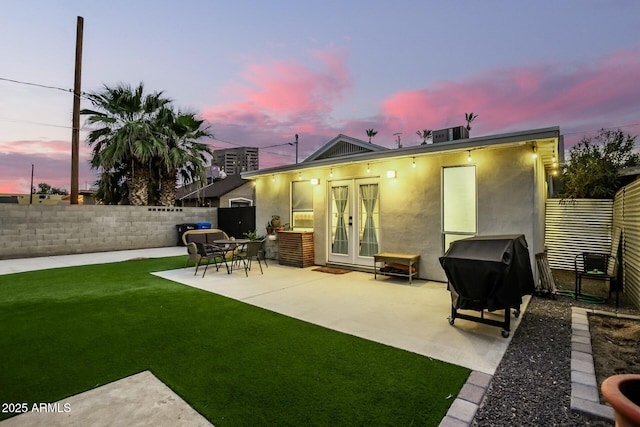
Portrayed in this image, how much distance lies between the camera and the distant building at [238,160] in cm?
2191

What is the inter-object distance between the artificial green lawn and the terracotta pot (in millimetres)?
908

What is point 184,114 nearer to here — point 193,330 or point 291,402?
point 193,330

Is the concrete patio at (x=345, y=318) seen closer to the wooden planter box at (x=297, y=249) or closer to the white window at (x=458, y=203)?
the wooden planter box at (x=297, y=249)

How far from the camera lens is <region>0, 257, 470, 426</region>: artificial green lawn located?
197 centimetres

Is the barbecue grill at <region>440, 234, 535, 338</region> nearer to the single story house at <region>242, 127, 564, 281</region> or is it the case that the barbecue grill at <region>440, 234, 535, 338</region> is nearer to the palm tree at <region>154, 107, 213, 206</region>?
the single story house at <region>242, 127, 564, 281</region>

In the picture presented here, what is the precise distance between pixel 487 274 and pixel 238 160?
21.7m

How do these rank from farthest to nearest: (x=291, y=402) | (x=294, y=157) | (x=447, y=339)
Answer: (x=294, y=157) < (x=447, y=339) < (x=291, y=402)

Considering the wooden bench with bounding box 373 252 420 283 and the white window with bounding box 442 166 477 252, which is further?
the wooden bench with bounding box 373 252 420 283

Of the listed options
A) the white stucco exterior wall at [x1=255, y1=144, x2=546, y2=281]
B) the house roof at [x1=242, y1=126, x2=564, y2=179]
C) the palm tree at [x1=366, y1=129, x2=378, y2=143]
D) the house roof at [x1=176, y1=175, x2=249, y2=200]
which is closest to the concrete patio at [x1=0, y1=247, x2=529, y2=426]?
the white stucco exterior wall at [x1=255, y1=144, x2=546, y2=281]

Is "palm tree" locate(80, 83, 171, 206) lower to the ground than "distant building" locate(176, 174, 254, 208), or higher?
higher

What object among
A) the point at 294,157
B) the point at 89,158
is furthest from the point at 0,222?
the point at 294,157

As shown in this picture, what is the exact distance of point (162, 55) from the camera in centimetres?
959

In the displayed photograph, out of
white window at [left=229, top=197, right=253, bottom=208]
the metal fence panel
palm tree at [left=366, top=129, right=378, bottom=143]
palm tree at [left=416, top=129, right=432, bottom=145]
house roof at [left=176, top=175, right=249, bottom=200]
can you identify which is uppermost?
palm tree at [left=366, top=129, right=378, bottom=143]

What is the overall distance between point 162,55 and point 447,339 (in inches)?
434
